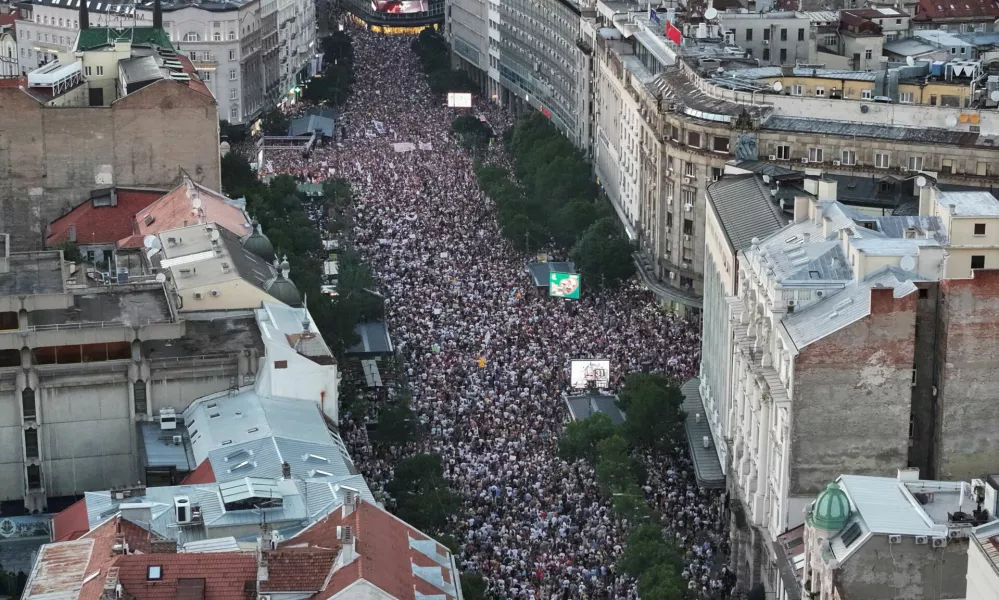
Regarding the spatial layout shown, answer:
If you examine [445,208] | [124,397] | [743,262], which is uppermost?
[743,262]

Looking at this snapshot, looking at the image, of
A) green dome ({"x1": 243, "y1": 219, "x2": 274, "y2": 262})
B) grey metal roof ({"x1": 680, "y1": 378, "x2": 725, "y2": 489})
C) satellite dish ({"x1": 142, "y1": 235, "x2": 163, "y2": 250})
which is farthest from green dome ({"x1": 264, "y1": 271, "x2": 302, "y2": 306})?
grey metal roof ({"x1": 680, "y1": 378, "x2": 725, "y2": 489})

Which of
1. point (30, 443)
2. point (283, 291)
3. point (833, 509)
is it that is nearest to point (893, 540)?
point (833, 509)

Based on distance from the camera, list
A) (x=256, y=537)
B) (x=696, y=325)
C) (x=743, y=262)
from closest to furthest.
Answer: (x=256, y=537) < (x=743, y=262) < (x=696, y=325)

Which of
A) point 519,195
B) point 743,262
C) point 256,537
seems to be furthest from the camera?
point 519,195

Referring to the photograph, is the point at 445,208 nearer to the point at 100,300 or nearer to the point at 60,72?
the point at 60,72

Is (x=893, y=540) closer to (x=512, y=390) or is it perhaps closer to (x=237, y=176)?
(x=512, y=390)

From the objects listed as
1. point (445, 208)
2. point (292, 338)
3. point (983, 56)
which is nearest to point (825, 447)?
point (292, 338)

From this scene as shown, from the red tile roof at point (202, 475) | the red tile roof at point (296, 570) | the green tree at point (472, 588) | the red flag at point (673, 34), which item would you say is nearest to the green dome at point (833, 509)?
the green tree at point (472, 588)
